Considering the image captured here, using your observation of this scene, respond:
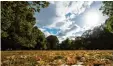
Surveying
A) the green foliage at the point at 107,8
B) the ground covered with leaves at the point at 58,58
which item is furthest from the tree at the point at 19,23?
the green foliage at the point at 107,8

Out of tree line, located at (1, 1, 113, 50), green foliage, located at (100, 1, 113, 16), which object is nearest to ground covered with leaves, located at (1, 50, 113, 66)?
tree line, located at (1, 1, 113, 50)

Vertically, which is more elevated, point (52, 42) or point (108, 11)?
point (108, 11)

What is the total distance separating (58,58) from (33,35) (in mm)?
648

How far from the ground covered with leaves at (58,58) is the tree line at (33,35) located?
0.10 m

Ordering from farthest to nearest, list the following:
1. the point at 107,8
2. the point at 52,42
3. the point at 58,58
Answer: the point at 107,8
the point at 58,58
the point at 52,42

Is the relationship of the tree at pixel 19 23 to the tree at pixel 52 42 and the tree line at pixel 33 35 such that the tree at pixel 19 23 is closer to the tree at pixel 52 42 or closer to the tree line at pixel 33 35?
the tree line at pixel 33 35

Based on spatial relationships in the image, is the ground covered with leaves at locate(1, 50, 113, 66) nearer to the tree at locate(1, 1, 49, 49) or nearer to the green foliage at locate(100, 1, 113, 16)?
the tree at locate(1, 1, 49, 49)

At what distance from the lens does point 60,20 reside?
153 inches

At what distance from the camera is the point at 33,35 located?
3896 millimetres

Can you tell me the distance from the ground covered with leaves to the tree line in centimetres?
10

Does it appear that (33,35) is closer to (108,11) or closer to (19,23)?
(19,23)

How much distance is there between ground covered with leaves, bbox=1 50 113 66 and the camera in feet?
12.1

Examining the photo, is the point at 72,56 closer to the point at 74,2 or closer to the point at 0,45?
the point at 74,2

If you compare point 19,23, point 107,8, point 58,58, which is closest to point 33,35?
point 19,23
